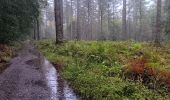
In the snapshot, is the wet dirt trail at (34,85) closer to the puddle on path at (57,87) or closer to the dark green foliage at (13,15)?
the puddle on path at (57,87)

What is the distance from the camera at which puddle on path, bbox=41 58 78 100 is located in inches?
345

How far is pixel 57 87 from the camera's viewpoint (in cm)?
999

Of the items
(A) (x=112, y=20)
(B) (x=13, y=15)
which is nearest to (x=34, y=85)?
(B) (x=13, y=15)

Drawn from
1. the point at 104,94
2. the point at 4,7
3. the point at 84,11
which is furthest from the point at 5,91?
the point at 84,11

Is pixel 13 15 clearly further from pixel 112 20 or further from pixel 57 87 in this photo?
pixel 112 20

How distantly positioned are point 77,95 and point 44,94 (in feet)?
3.37

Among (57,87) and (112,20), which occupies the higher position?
(112,20)

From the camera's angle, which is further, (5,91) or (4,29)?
(4,29)

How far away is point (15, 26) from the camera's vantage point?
23203mm

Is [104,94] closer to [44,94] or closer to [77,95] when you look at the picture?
[77,95]

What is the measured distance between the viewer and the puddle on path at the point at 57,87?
876cm

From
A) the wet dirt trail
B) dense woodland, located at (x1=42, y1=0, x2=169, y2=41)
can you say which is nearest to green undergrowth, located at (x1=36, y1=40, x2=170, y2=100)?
the wet dirt trail

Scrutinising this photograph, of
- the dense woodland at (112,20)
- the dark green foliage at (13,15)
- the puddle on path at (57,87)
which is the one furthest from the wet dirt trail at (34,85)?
the dense woodland at (112,20)

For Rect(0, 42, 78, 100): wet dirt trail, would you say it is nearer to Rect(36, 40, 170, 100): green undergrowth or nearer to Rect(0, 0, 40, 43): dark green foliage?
Rect(36, 40, 170, 100): green undergrowth
